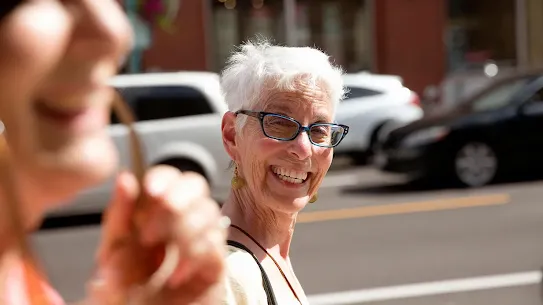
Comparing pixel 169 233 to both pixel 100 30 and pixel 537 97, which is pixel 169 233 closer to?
pixel 100 30

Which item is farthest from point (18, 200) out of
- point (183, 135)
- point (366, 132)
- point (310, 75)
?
point (366, 132)

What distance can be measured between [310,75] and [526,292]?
485cm

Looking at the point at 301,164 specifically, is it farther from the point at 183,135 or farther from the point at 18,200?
the point at 183,135

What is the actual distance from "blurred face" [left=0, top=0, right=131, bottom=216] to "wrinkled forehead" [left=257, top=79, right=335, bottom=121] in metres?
1.29

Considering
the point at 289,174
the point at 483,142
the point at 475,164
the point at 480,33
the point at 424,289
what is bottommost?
the point at 424,289

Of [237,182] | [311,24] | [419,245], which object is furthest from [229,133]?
[311,24]

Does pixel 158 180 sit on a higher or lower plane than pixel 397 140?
higher

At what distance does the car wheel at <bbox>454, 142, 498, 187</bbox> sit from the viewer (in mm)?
11047

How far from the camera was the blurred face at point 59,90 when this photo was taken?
668 millimetres

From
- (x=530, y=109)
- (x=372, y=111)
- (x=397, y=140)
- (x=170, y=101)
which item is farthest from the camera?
(x=372, y=111)

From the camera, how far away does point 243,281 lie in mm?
1734

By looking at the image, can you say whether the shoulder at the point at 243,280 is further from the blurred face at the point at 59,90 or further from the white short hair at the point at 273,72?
the blurred face at the point at 59,90

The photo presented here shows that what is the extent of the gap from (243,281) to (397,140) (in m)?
9.72

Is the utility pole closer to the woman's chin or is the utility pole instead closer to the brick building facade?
the brick building facade
